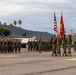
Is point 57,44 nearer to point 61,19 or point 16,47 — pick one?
point 61,19

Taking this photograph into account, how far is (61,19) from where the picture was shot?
1211 inches

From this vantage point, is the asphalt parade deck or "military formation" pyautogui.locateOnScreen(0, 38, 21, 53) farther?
"military formation" pyautogui.locateOnScreen(0, 38, 21, 53)

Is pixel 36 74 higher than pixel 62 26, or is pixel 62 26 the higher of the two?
pixel 62 26

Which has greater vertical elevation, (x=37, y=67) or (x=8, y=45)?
(x=8, y=45)

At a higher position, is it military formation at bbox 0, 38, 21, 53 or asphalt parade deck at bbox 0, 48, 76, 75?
military formation at bbox 0, 38, 21, 53

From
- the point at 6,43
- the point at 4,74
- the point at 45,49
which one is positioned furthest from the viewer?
the point at 45,49

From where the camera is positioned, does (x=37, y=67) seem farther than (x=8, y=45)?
No

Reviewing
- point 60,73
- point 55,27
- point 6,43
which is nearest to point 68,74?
point 60,73

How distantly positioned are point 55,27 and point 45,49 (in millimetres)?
18221

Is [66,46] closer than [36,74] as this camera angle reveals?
No

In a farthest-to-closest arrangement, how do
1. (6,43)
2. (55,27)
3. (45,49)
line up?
(45,49) < (6,43) < (55,27)

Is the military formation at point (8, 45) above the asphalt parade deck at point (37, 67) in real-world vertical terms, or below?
above

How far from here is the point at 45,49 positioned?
48156mm

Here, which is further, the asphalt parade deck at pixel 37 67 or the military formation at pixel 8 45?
the military formation at pixel 8 45
